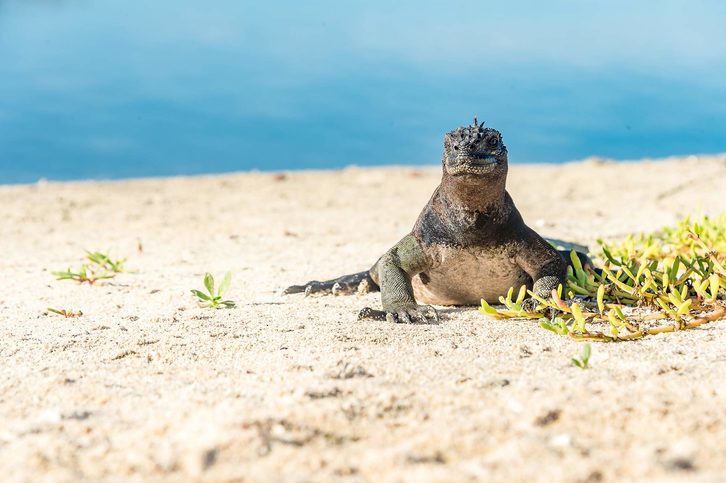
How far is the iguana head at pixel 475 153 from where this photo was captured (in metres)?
4.77

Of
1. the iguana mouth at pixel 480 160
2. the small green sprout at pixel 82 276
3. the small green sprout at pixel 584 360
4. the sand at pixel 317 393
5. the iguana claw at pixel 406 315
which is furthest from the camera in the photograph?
the small green sprout at pixel 82 276

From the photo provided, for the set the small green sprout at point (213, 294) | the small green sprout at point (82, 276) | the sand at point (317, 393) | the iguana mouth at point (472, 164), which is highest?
the iguana mouth at point (472, 164)

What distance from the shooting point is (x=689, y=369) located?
3389 millimetres

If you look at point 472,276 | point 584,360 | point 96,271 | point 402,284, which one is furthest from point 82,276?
point 584,360

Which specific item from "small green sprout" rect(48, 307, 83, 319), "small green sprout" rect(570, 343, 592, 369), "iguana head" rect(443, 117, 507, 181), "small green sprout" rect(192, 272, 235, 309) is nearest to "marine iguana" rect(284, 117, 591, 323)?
"iguana head" rect(443, 117, 507, 181)

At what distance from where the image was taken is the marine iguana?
189 inches

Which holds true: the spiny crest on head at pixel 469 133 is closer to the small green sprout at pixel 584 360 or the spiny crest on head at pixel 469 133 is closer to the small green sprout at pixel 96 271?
the small green sprout at pixel 584 360

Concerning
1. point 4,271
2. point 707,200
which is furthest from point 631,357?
point 707,200

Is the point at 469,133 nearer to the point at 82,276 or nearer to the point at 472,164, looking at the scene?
the point at 472,164

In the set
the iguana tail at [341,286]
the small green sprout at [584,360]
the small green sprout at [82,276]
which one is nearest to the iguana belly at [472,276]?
the iguana tail at [341,286]

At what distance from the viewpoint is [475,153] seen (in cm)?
477

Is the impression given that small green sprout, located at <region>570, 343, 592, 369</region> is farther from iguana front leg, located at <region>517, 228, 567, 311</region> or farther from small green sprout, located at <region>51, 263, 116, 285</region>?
small green sprout, located at <region>51, 263, 116, 285</region>

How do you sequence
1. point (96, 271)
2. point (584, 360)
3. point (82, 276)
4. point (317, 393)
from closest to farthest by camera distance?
point (317, 393)
point (584, 360)
point (82, 276)
point (96, 271)

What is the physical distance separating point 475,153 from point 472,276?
0.77 m
